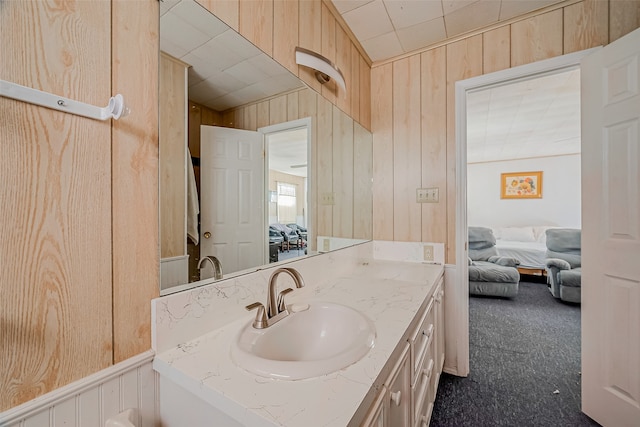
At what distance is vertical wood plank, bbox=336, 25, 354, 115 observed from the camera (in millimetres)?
1707

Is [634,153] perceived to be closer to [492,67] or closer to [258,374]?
[492,67]

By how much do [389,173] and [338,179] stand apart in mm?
549

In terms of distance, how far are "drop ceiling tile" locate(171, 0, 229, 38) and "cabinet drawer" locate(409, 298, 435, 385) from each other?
131cm

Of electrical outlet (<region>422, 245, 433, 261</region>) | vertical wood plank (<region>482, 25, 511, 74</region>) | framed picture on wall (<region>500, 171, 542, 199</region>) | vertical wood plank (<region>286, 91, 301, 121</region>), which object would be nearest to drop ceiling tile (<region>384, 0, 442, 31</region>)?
vertical wood plank (<region>482, 25, 511, 74</region>)

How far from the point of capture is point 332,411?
0.52m

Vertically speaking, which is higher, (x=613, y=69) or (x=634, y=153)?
(x=613, y=69)

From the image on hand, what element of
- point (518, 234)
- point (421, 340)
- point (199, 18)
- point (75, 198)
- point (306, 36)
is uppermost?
point (306, 36)

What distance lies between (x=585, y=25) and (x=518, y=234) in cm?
480

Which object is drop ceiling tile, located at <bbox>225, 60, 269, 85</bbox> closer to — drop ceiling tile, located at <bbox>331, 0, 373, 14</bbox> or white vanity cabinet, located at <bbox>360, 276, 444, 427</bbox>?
drop ceiling tile, located at <bbox>331, 0, 373, 14</bbox>

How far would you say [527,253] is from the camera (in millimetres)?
4418

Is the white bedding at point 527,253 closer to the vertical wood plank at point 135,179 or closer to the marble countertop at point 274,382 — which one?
the marble countertop at point 274,382

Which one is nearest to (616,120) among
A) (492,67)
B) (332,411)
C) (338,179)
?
(492,67)

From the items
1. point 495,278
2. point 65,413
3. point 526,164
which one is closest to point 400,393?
point 65,413

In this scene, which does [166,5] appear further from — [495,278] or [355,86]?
[495,278]
